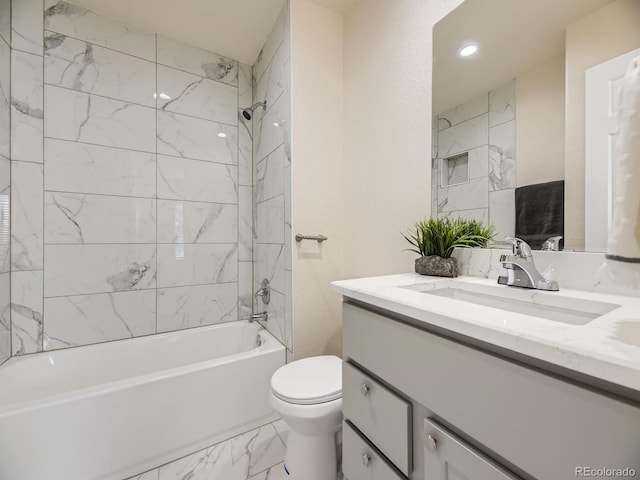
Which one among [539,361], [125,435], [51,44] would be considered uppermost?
[51,44]

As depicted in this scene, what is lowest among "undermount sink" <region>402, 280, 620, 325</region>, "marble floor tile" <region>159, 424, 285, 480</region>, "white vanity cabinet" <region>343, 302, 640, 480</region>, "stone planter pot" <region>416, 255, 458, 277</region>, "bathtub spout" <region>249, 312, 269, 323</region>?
"marble floor tile" <region>159, 424, 285, 480</region>

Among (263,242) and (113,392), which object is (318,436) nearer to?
(113,392)

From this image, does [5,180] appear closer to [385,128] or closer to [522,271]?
[385,128]

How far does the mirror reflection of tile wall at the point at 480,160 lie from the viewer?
3.13 ft

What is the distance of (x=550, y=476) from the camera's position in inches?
15.8

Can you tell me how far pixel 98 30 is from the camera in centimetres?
180

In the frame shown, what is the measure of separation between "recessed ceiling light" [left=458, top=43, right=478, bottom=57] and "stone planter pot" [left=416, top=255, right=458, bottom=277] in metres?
0.83

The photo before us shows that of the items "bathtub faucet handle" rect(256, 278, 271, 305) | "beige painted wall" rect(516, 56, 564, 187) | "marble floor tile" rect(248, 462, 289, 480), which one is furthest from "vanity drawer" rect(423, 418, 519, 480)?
"bathtub faucet handle" rect(256, 278, 271, 305)

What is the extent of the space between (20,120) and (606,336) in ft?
8.79

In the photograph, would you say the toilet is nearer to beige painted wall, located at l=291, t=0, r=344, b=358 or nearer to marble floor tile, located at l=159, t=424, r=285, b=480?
marble floor tile, located at l=159, t=424, r=285, b=480

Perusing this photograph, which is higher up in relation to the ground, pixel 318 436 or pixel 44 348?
pixel 44 348

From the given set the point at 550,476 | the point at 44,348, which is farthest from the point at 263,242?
the point at 550,476

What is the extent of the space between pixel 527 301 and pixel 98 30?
2829 millimetres

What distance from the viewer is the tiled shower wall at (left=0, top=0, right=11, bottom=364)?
4.92ft
